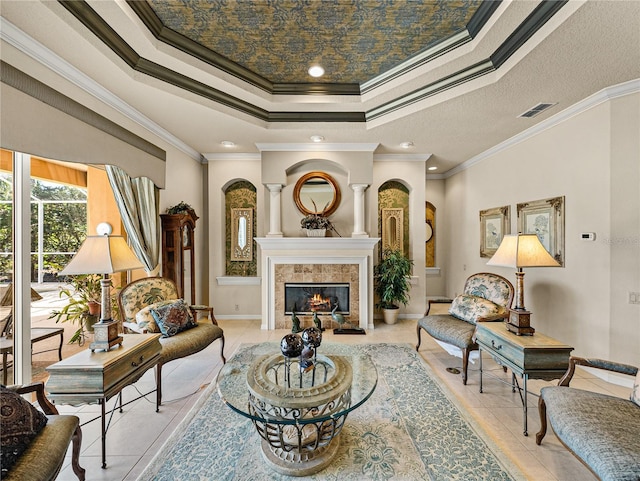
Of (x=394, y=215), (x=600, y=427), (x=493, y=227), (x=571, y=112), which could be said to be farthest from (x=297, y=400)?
(x=493, y=227)

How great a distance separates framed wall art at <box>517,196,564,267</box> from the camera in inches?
125

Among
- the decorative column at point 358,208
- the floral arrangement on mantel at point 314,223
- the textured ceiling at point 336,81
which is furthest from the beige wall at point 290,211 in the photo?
the textured ceiling at point 336,81

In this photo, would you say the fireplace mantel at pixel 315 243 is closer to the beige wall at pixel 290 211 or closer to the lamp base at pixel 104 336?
the beige wall at pixel 290 211

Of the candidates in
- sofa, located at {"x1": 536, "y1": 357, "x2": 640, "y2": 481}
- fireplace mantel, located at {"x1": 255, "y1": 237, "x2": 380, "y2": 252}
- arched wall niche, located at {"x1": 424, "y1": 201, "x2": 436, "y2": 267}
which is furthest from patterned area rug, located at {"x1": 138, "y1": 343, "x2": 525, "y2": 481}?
arched wall niche, located at {"x1": 424, "y1": 201, "x2": 436, "y2": 267}

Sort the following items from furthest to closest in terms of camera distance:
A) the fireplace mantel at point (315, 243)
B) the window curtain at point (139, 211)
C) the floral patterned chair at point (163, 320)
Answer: the fireplace mantel at point (315, 243) < the window curtain at point (139, 211) < the floral patterned chair at point (163, 320)

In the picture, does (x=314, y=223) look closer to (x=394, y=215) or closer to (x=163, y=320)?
(x=394, y=215)

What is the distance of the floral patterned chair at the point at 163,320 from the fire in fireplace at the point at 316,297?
1.48m

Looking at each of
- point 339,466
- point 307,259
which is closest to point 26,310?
point 339,466

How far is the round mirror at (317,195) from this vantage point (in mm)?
4520

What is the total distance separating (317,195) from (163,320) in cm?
→ 282

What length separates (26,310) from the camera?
7.20ft

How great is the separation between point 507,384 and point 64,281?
5.07m

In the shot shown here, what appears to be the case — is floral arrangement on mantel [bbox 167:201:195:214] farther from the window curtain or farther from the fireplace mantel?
the fireplace mantel

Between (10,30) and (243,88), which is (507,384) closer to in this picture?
(243,88)
